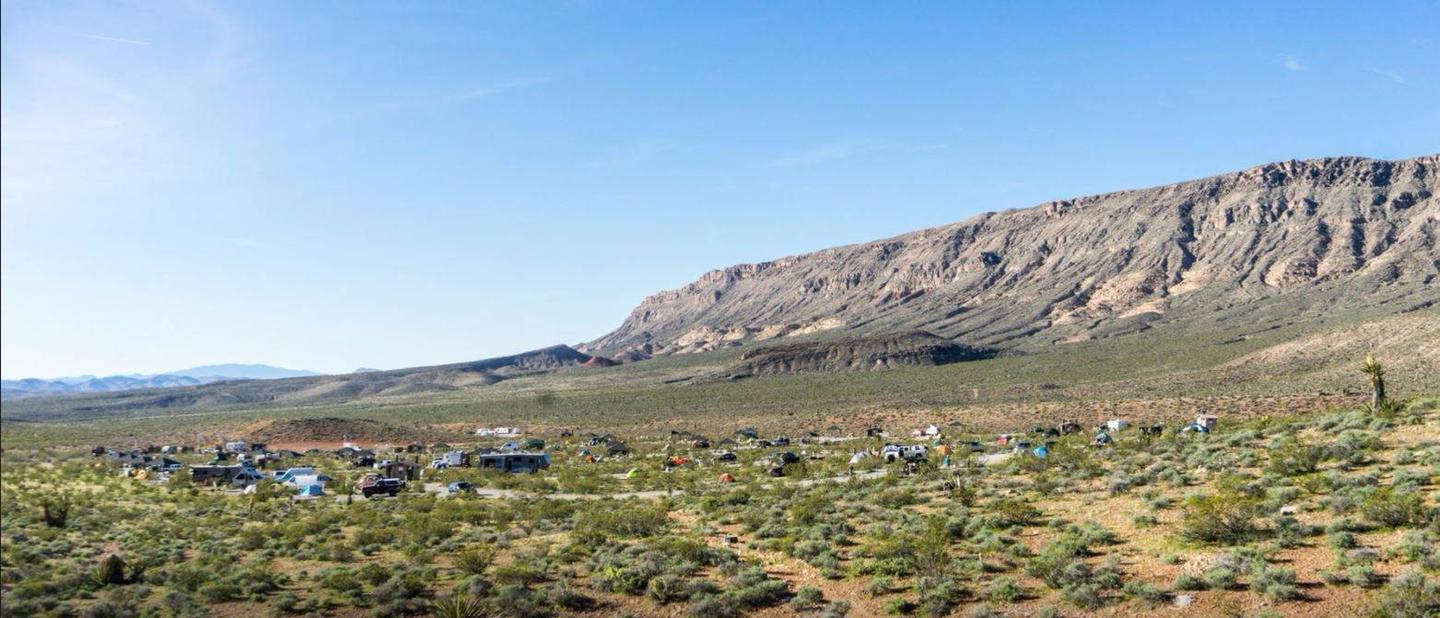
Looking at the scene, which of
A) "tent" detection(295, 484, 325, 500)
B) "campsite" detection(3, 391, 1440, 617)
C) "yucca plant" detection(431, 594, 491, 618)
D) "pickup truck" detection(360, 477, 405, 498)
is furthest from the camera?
"pickup truck" detection(360, 477, 405, 498)

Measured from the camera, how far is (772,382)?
115 meters

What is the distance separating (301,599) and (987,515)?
16102 millimetres

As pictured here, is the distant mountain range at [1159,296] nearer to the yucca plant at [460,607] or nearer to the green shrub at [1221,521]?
the green shrub at [1221,521]

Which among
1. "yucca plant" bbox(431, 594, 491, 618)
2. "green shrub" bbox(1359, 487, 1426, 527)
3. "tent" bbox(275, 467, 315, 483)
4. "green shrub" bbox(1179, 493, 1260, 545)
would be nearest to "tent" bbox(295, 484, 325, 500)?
"tent" bbox(275, 467, 315, 483)

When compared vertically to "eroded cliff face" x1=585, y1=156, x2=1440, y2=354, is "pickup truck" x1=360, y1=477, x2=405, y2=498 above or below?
below

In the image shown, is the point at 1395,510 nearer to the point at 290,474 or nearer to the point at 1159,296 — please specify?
the point at 290,474

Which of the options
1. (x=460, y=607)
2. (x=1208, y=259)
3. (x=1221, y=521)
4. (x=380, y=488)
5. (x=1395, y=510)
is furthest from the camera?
(x=1208, y=259)

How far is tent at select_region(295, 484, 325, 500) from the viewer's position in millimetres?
35656

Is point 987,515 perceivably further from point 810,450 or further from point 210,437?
point 210,437

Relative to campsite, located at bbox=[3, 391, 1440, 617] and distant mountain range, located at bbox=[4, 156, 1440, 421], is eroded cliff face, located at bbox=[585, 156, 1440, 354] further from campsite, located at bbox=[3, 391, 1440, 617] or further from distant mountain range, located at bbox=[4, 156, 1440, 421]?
campsite, located at bbox=[3, 391, 1440, 617]

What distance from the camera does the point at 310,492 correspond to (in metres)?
36.2

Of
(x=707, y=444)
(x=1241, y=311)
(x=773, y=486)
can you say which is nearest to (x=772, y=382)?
(x=707, y=444)

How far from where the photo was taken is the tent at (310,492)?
117 feet

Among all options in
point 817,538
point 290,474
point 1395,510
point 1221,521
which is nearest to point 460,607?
point 817,538
